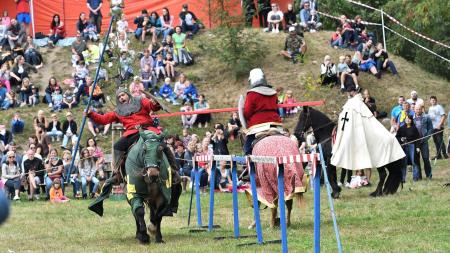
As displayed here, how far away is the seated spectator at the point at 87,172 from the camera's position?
23656mm

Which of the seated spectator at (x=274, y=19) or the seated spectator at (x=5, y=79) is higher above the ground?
the seated spectator at (x=274, y=19)

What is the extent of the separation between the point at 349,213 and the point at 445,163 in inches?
369

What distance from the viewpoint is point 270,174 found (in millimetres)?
14445

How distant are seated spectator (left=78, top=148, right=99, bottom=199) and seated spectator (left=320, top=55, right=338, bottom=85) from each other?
9095mm

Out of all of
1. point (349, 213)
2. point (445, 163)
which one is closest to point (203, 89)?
point (445, 163)

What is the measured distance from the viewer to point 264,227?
49.5 ft

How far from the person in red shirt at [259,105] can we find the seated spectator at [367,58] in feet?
53.9

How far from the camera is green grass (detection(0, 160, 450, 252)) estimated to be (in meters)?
12.6

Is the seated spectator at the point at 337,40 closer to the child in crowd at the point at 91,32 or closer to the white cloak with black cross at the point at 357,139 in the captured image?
the child in crowd at the point at 91,32

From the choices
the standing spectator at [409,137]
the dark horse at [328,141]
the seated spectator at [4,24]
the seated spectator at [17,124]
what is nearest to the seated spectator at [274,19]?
the seated spectator at [4,24]

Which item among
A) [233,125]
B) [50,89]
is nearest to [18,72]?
[50,89]

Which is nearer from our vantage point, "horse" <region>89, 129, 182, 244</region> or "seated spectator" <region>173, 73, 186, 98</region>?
"horse" <region>89, 129, 182, 244</region>

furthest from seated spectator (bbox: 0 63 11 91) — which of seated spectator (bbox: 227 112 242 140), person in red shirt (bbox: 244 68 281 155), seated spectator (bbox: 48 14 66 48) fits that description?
person in red shirt (bbox: 244 68 281 155)

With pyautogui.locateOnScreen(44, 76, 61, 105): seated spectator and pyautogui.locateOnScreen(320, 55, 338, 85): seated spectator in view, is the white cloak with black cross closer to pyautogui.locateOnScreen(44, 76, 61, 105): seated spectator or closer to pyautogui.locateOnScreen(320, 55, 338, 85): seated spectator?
pyautogui.locateOnScreen(320, 55, 338, 85): seated spectator
